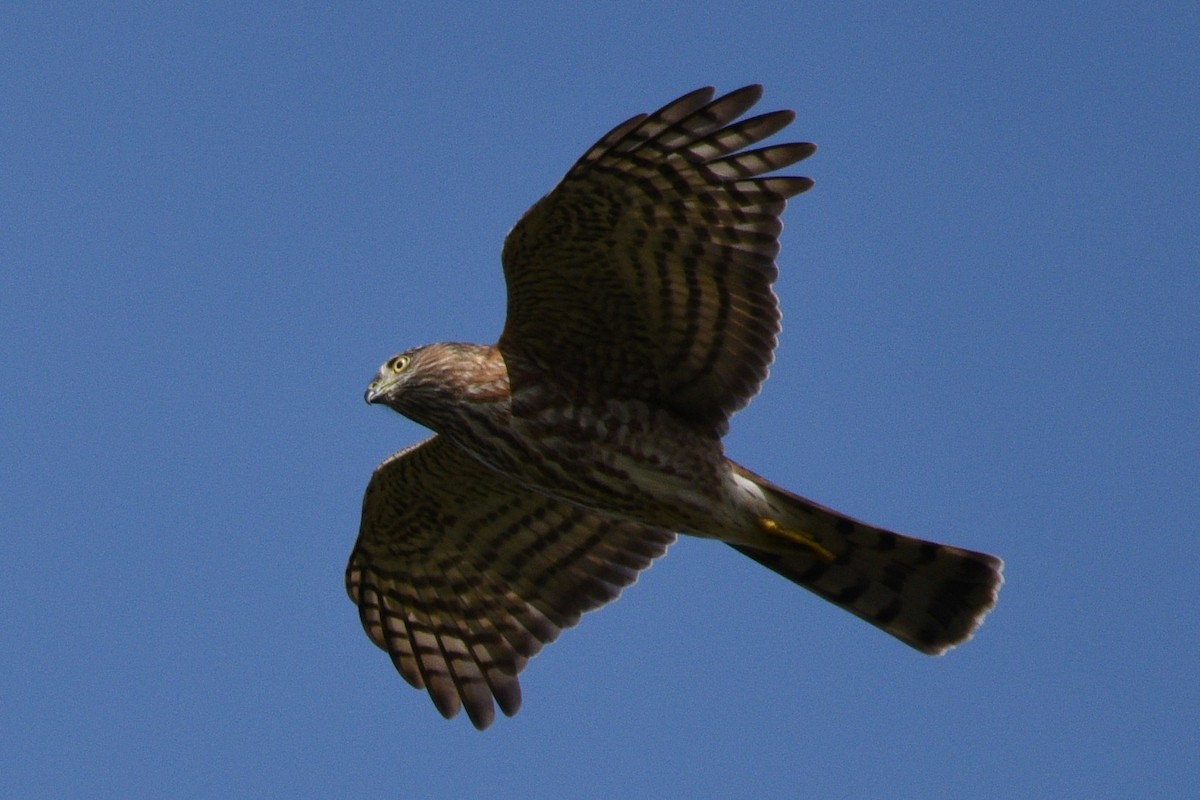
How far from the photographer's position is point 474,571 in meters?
11.3

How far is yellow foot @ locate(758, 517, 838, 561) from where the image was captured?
994 centimetres

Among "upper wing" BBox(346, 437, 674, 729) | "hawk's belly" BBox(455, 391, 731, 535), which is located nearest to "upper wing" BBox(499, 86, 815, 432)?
"hawk's belly" BBox(455, 391, 731, 535)

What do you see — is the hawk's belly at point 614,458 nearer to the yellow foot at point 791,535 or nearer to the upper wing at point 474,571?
the yellow foot at point 791,535

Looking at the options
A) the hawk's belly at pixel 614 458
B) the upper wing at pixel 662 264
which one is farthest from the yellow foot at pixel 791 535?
the upper wing at pixel 662 264

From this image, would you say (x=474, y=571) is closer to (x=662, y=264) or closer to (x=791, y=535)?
(x=791, y=535)

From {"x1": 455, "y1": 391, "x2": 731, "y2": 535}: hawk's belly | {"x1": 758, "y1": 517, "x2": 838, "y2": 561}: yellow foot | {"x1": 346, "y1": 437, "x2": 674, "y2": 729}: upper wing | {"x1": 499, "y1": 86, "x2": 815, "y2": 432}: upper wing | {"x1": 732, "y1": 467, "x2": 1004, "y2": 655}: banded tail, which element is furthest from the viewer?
{"x1": 346, "y1": 437, "x2": 674, "y2": 729}: upper wing

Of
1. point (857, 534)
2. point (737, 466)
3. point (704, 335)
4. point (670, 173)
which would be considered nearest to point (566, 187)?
point (670, 173)

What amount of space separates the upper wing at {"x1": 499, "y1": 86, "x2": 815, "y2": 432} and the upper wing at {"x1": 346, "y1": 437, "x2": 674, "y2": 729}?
1.22 m

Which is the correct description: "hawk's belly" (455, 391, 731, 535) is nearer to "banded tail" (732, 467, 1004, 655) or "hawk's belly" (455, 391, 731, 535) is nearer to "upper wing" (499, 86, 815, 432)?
"upper wing" (499, 86, 815, 432)

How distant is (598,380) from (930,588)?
216cm

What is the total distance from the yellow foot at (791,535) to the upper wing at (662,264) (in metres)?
0.61

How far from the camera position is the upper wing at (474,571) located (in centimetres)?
1094

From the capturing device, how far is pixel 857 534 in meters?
10.0

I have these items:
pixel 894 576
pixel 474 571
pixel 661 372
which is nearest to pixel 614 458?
pixel 661 372
